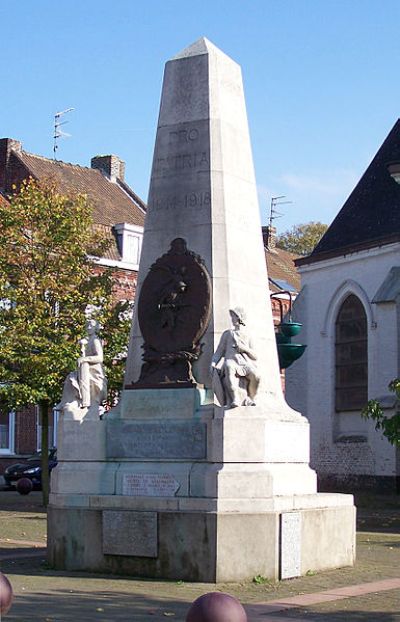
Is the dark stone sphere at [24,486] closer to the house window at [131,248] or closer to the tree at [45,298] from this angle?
the tree at [45,298]

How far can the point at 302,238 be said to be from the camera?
68688 millimetres

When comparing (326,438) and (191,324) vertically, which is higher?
(191,324)

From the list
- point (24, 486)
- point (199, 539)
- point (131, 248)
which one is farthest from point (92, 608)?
point (131, 248)

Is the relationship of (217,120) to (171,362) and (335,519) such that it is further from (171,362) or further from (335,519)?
(335,519)

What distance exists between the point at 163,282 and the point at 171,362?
112cm

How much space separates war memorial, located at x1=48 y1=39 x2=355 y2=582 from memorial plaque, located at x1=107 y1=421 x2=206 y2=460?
19 mm

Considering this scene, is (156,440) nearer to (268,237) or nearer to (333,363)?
(333,363)

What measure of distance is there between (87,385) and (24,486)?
21.0 m

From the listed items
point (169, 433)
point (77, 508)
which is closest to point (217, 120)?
point (169, 433)

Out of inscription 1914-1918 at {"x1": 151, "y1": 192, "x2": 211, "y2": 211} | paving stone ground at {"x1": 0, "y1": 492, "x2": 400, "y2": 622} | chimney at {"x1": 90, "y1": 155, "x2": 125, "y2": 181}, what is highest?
chimney at {"x1": 90, "y1": 155, "x2": 125, "y2": 181}

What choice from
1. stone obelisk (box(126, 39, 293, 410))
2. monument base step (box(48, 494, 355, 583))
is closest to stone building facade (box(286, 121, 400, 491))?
stone obelisk (box(126, 39, 293, 410))

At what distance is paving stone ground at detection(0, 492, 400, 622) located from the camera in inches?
408

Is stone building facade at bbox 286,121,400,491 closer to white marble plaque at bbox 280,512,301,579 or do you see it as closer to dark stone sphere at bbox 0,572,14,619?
white marble plaque at bbox 280,512,301,579

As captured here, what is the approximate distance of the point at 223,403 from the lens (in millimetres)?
13328
